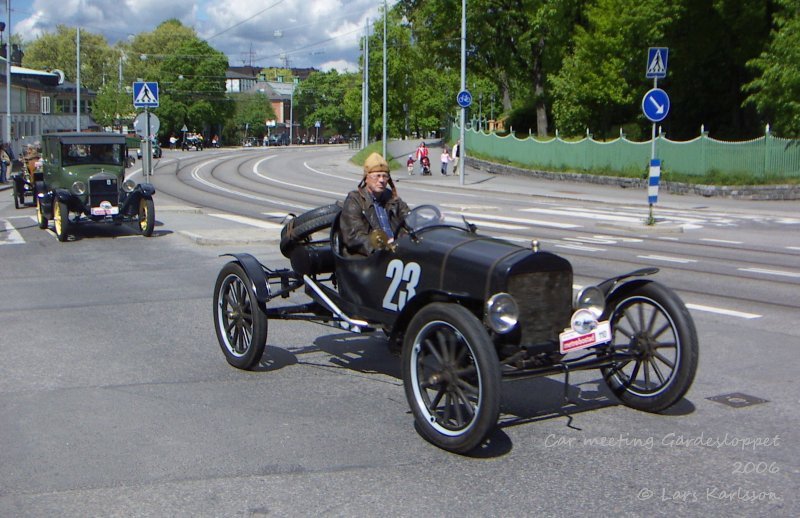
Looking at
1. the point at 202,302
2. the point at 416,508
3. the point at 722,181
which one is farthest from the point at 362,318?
the point at 722,181

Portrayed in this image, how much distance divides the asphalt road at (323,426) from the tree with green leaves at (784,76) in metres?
19.9

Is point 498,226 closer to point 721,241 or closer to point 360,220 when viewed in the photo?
point 721,241

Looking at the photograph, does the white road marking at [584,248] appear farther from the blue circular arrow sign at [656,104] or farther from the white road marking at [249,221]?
the white road marking at [249,221]

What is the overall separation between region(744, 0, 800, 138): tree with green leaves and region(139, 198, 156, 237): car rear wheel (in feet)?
69.8

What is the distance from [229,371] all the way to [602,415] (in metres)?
2.98

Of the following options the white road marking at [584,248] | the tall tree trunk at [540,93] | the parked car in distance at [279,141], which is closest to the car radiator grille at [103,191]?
the white road marking at [584,248]

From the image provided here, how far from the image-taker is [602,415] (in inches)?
245

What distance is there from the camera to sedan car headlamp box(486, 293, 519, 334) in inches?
214

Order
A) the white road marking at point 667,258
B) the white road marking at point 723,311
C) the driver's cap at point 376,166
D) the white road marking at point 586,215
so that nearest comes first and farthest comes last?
1. the driver's cap at point 376,166
2. the white road marking at point 723,311
3. the white road marking at point 667,258
4. the white road marking at point 586,215

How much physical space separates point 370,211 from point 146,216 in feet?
38.2

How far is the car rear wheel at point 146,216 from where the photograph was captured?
57.7 ft

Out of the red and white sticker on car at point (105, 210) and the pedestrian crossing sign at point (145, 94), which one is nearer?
the red and white sticker on car at point (105, 210)

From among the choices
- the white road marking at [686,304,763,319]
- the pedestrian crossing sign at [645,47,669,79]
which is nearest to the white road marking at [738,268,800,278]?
the white road marking at [686,304,763,319]

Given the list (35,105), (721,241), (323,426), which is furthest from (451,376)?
(35,105)
